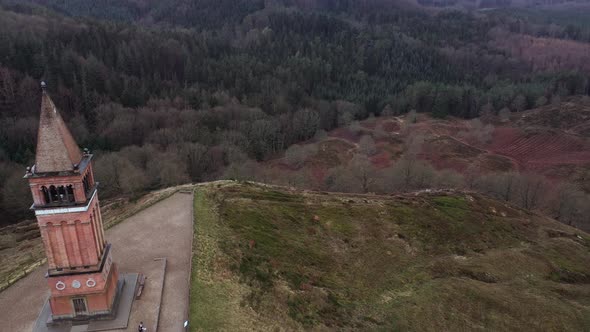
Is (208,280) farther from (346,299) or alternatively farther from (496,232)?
(496,232)

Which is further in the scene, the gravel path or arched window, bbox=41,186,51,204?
the gravel path

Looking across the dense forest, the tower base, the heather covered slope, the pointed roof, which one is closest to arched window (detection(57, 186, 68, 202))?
the pointed roof

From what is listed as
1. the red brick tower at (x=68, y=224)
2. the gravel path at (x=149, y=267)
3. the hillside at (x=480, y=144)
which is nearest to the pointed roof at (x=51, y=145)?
the red brick tower at (x=68, y=224)

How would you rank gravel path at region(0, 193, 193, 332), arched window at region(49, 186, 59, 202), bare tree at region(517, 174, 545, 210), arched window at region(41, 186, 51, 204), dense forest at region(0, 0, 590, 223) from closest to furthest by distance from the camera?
arched window at region(41, 186, 51, 204) < arched window at region(49, 186, 59, 202) < gravel path at region(0, 193, 193, 332) < bare tree at region(517, 174, 545, 210) < dense forest at region(0, 0, 590, 223)

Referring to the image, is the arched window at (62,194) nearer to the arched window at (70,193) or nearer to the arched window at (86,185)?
the arched window at (70,193)

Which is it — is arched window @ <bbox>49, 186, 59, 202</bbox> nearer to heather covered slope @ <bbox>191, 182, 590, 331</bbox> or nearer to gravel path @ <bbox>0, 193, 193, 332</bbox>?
gravel path @ <bbox>0, 193, 193, 332</bbox>

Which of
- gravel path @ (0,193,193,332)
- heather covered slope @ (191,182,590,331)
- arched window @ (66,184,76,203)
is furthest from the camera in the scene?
heather covered slope @ (191,182,590,331)

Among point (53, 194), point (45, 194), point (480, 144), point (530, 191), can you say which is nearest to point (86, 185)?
point (53, 194)
